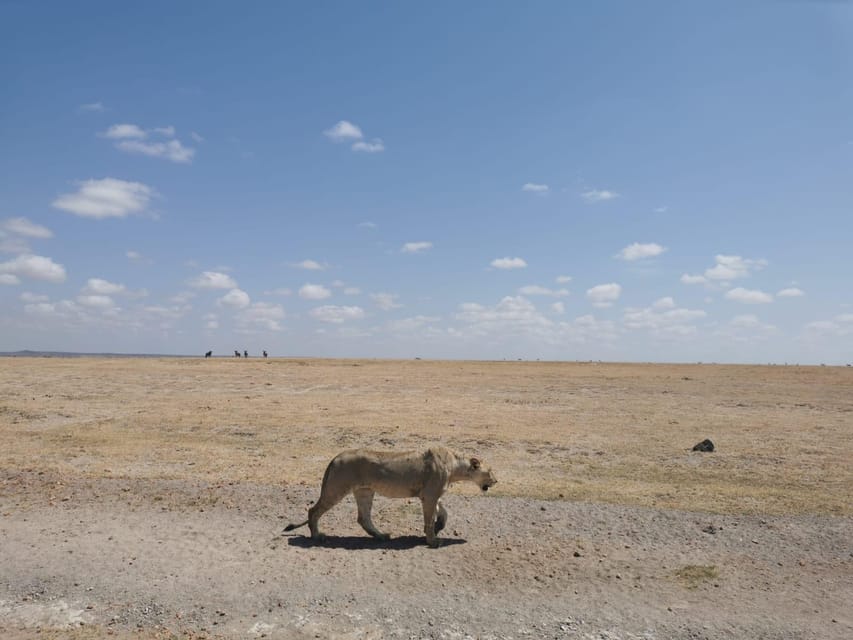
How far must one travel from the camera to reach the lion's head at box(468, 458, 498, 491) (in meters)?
11.7

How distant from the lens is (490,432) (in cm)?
2559

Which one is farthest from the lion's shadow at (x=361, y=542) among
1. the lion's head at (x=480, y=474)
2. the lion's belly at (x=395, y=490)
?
the lion's head at (x=480, y=474)

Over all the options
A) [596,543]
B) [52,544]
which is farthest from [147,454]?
[596,543]

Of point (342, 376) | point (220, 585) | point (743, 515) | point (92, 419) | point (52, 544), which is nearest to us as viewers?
point (220, 585)

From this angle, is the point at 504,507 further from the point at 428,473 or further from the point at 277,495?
the point at 277,495

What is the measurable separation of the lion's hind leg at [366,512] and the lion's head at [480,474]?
191cm

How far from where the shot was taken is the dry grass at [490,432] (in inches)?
646

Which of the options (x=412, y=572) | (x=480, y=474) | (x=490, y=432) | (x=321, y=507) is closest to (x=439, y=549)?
(x=412, y=572)

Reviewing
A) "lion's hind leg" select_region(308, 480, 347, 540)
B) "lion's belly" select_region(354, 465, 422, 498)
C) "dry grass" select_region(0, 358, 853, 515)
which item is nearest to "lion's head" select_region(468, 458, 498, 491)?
"lion's belly" select_region(354, 465, 422, 498)

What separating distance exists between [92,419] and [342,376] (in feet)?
96.0

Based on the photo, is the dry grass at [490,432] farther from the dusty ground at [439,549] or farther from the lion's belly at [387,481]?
the lion's belly at [387,481]

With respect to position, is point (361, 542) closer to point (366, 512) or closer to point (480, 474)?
point (366, 512)

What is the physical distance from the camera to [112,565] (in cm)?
968

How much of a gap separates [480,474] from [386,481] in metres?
1.93
